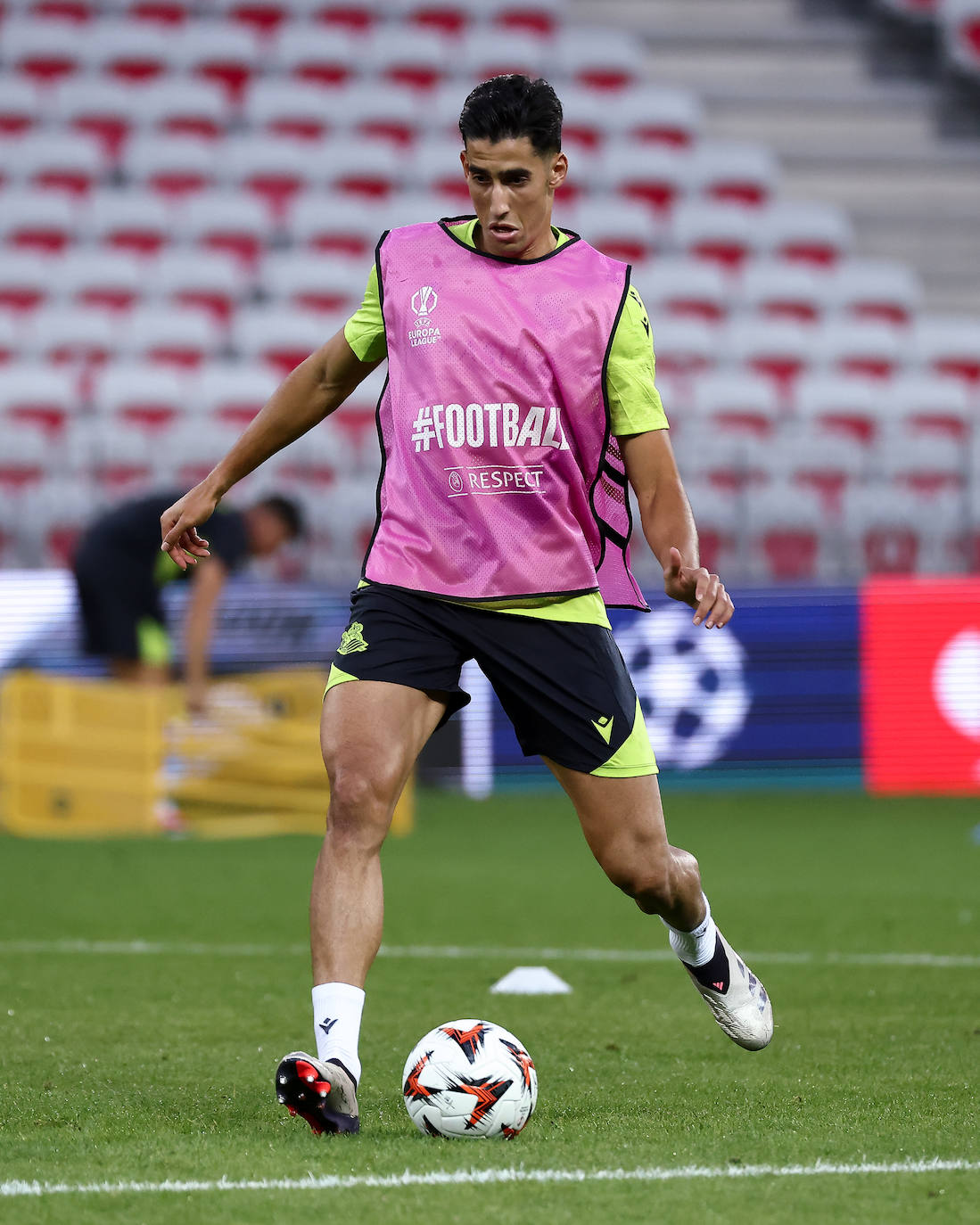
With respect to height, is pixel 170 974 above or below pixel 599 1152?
below

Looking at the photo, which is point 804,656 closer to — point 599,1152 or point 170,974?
point 170,974

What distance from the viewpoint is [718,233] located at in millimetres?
18469

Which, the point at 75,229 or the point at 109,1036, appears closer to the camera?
the point at 109,1036

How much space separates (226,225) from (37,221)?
65.2 inches

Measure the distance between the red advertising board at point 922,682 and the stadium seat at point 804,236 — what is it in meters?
6.64

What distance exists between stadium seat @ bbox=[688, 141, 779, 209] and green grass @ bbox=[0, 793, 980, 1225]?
33.4 feet

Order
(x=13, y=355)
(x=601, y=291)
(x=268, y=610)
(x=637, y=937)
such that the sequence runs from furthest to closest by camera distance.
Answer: (x=13, y=355) < (x=268, y=610) < (x=637, y=937) < (x=601, y=291)

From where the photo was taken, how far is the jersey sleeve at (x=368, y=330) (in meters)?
4.52

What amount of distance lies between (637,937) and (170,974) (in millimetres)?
1891

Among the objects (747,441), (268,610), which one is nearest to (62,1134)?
(268,610)

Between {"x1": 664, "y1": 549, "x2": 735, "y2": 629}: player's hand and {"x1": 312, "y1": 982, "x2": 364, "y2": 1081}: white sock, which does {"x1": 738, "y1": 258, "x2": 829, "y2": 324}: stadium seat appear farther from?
{"x1": 312, "y1": 982, "x2": 364, "y2": 1081}: white sock

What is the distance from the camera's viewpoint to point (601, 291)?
4387mm

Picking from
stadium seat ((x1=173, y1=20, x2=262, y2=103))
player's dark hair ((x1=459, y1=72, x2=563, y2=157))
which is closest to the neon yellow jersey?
player's dark hair ((x1=459, y1=72, x2=563, y2=157))

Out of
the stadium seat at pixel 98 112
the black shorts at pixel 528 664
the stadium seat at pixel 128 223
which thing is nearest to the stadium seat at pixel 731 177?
the stadium seat at pixel 128 223
